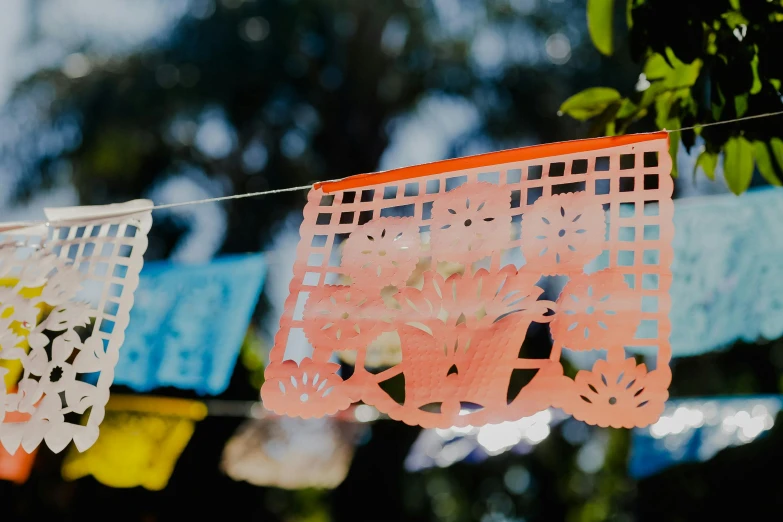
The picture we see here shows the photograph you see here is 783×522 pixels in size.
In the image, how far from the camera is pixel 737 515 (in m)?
3.52

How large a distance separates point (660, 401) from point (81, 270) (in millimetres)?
1142

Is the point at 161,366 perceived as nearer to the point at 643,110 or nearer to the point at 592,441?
the point at 643,110

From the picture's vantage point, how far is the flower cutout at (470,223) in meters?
1.21

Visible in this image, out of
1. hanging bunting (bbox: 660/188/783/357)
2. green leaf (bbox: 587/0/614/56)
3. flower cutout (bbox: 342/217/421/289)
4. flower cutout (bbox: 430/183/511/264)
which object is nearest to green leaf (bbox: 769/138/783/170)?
green leaf (bbox: 587/0/614/56)

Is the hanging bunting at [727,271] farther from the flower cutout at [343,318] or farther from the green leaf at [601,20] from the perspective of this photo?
the flower cutout at [343,318]

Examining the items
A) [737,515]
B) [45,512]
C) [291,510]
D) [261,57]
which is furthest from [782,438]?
[45,512]

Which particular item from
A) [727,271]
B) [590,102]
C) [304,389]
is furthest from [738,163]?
[727,271]

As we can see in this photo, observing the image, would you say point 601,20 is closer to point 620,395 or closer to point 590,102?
point 590,102

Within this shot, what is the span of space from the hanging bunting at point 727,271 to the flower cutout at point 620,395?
1243 mm

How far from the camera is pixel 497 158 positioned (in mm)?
1265

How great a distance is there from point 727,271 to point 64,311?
181 centimetres

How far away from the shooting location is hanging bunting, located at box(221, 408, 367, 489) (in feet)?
12.0

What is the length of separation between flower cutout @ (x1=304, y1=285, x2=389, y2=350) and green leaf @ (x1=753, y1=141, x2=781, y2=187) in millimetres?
704

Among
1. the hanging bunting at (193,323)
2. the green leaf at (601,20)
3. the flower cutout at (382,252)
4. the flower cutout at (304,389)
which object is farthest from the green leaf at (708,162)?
the hanging bunting at (193,323)
